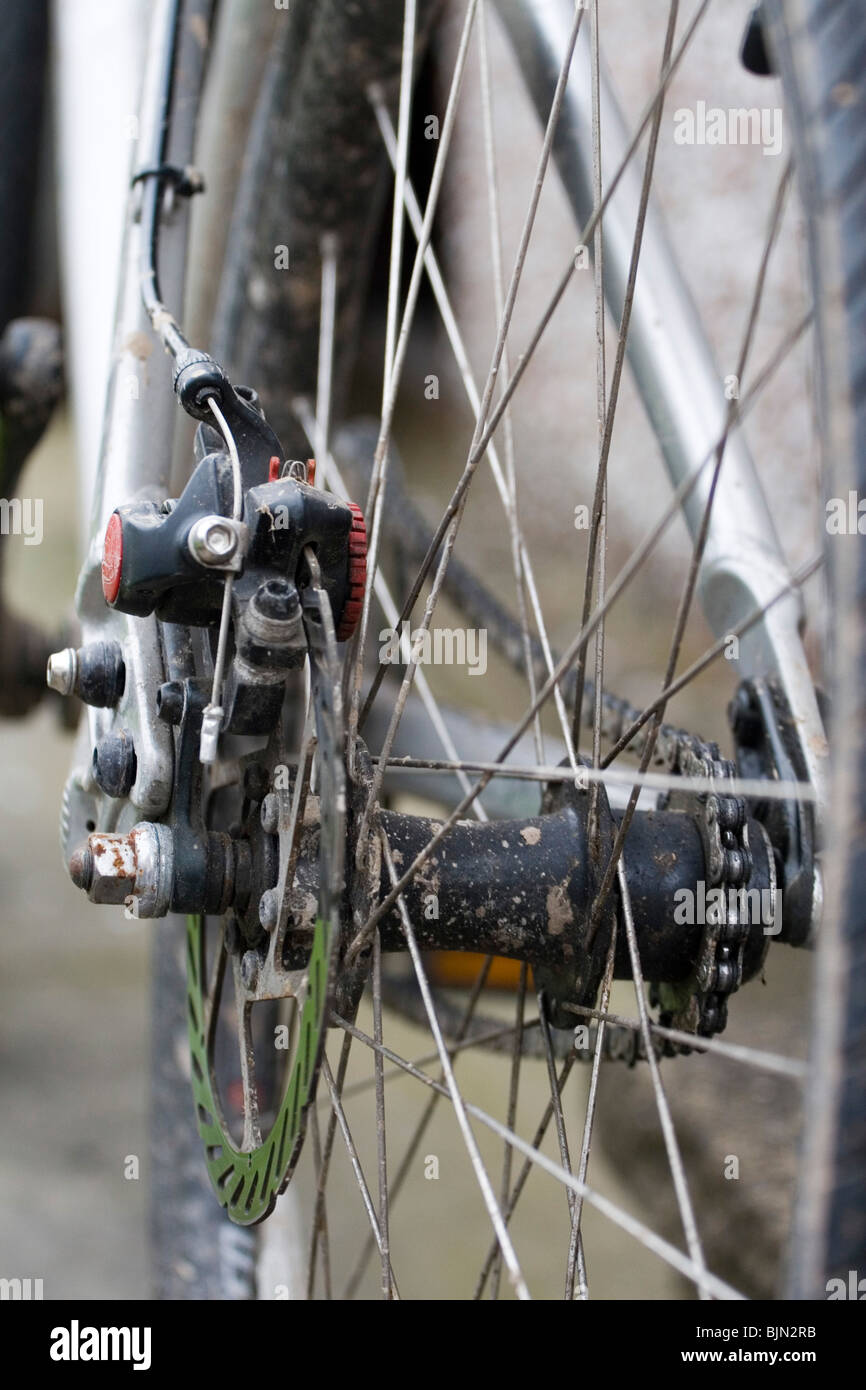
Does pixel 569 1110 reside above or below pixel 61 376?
below

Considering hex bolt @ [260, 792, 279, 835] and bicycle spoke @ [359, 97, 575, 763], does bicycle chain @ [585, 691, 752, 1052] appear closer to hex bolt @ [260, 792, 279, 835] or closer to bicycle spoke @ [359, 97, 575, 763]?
bicycle spoke @ [359, 97, 575, 763]

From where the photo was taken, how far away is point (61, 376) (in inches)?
40.1

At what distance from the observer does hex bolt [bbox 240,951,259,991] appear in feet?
1.86

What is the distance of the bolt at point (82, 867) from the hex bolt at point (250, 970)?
2.7 inches

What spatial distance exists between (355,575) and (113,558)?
9cm

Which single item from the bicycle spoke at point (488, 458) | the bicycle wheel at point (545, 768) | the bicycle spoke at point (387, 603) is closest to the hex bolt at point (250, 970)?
the bicycle wheel at point (545, 768)

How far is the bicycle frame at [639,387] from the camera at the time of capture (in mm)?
673

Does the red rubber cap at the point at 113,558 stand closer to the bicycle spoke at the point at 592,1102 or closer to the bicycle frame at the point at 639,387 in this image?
the bicycle frame at the point at 639,387

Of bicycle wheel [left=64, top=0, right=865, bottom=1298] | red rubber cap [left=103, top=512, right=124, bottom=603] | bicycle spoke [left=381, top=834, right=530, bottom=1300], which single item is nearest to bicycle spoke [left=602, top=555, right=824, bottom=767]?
bicycle wheel [left=64, top=0, right=865, bottom=1298]

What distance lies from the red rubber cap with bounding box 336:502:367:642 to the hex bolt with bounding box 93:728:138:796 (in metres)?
0.11

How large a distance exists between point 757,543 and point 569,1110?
0.97m

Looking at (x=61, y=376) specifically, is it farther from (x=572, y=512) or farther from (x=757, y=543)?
(x=572, y=512)

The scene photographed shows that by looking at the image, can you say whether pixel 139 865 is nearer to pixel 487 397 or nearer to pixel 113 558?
pixel 113 558
